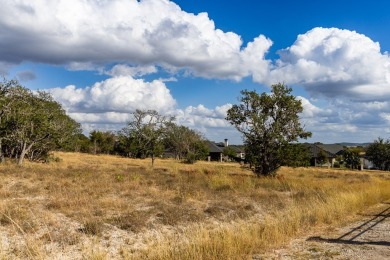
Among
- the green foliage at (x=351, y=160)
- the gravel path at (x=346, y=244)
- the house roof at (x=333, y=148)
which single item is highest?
the house roof at (x=333, y=148)

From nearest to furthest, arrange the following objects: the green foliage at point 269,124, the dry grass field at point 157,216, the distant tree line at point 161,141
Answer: the dry grass field at point 157,216 < the green foliage at point 269,124 < the distant tree line at point 161,141

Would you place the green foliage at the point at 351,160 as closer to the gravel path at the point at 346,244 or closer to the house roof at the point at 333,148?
the house roof at the point at 333,148

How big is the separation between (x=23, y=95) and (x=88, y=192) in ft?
59.4

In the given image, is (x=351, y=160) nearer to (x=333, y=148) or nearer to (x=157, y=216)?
(x=333, y=148)

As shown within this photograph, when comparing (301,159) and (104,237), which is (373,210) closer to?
(104,237)

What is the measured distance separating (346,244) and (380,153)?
68.0 meters

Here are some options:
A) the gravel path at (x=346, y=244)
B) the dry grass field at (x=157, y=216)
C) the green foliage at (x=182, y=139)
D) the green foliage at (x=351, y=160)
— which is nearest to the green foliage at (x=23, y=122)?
the dry grass field at (x=157, y=216)

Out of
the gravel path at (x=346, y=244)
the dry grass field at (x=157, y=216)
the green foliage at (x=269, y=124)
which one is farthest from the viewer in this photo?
the green foliage at (x=269, y=124)

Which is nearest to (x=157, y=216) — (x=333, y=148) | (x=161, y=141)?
(x=161, y=141)

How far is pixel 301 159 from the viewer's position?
27359mm

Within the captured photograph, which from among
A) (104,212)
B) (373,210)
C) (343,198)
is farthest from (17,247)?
(373,210)

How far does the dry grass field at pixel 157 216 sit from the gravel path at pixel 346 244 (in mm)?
472

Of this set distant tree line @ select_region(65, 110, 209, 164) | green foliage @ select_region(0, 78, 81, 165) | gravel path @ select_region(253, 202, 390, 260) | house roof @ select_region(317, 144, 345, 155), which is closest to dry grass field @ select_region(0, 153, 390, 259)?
gravel path @ select_region(253, 202, 390, 260)

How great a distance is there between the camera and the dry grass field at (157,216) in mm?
7730
